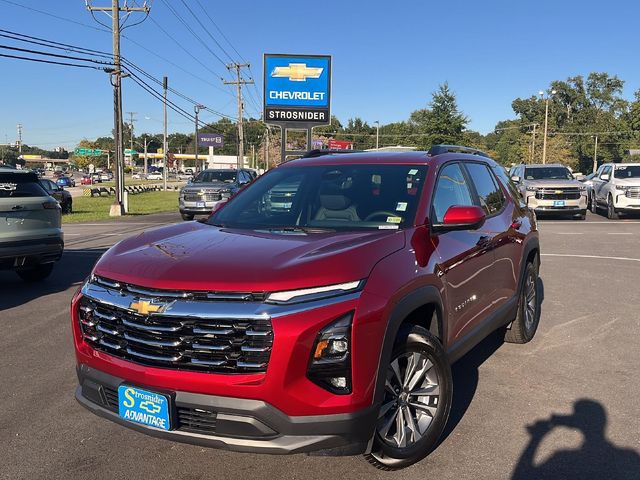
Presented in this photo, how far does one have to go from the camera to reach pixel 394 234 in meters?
3.37

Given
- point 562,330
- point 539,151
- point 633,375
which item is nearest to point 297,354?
point 633,375

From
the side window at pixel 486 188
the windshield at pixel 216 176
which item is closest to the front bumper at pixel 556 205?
the windshield at pixel 216 176

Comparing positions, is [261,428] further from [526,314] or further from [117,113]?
[117,113]

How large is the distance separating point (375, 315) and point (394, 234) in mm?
709

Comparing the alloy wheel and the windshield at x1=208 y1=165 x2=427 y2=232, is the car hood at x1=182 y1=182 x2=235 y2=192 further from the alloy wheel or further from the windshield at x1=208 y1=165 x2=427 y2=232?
the alloy wheel

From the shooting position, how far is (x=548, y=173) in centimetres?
1928

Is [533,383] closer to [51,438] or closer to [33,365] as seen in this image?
[51,438]

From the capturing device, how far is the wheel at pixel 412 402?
3.11 m

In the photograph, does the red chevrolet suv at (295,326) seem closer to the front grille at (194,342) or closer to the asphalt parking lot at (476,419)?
the front grille at (194,342)

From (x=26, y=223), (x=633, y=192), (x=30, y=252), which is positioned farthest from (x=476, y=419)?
(x=633, y=192)

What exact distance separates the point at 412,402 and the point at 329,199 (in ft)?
5.31

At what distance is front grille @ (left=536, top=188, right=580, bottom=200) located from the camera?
59.1 feet

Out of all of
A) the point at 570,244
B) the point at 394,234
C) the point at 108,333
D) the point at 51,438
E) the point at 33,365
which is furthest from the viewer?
the point at 570,244

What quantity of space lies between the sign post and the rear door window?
521 inches
